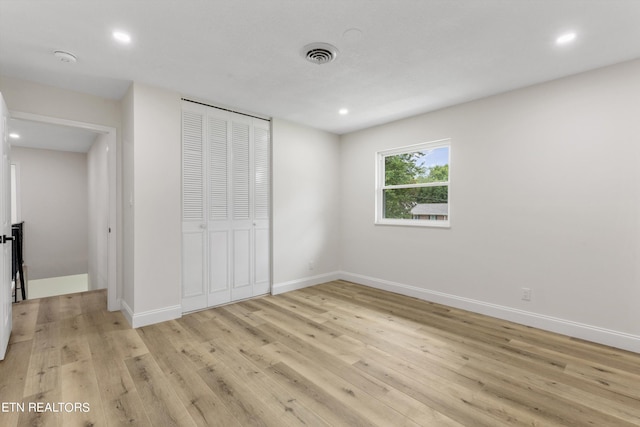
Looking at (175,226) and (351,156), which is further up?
(351,156)

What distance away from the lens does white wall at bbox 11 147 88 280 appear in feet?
20.3

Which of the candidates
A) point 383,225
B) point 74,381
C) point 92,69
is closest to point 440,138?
point 383,225

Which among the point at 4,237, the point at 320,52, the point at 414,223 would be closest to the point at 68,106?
the point at 4,237

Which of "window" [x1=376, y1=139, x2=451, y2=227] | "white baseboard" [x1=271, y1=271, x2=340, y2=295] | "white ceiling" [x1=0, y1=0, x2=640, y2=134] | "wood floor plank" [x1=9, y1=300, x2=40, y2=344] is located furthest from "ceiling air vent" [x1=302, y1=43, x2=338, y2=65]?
"wood floor plank" [x1=9, y1=300, x2=40, y2=344]

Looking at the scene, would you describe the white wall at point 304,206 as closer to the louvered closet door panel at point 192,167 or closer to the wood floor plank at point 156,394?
the louvered closet door panel at point 192,167

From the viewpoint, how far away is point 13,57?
254cm

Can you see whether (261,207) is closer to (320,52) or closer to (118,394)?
(320,52)

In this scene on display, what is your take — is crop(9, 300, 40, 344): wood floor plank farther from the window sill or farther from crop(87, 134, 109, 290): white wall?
the window sill

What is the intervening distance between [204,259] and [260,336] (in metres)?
1.30

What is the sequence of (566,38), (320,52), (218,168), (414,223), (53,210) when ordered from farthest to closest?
(53,210) → (414,223) → (218,168) → (320,52) → (566,38)

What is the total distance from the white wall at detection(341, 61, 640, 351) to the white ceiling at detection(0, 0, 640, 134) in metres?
0.32

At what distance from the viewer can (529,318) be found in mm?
3125

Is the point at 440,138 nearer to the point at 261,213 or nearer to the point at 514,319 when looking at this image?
the point at 514,319

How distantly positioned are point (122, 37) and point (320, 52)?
1509mm
